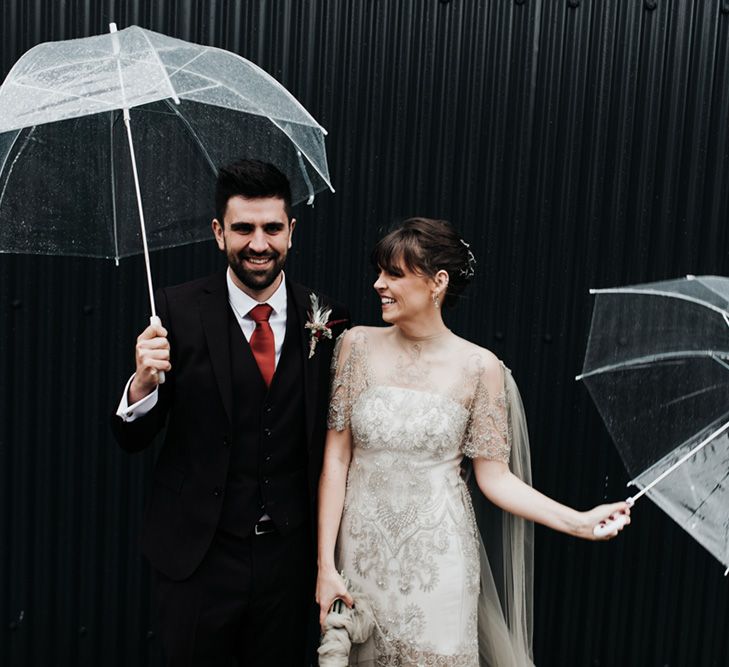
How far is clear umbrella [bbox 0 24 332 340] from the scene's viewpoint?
241 centimetres

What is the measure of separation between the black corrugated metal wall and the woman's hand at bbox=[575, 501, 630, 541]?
1288 mm

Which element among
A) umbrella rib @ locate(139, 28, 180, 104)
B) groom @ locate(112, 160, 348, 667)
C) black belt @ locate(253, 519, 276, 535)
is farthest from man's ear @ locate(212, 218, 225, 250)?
black belt @ locate(253, 519, 276, 535)

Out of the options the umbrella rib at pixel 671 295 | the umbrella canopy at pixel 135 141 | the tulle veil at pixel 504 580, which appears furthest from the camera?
the tulle veil at pixel 504 580

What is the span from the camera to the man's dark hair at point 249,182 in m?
2.63

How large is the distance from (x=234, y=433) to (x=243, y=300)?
388 mm

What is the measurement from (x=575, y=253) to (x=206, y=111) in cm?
172

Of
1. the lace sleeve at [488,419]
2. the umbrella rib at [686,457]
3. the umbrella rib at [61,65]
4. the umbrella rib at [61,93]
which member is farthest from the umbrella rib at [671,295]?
the umbrella rib at [61,65]

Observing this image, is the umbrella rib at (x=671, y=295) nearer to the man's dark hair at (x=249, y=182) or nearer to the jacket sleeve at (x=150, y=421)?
the man's dark hair at (x=249, y=182)

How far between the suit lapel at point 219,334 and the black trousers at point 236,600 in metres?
0.42

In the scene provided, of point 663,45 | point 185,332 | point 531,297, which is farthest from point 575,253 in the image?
point 185,332

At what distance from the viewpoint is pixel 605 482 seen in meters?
3.88

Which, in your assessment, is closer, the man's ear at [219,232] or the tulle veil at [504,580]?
the man's ear at [219,232]

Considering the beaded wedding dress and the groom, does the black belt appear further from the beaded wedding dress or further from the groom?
the beaded wedding dress

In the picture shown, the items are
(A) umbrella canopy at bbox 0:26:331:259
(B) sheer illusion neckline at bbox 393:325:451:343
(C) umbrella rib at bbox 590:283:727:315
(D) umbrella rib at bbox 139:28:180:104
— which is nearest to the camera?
(C) umbrella rib at bbox 590:283:727:315
